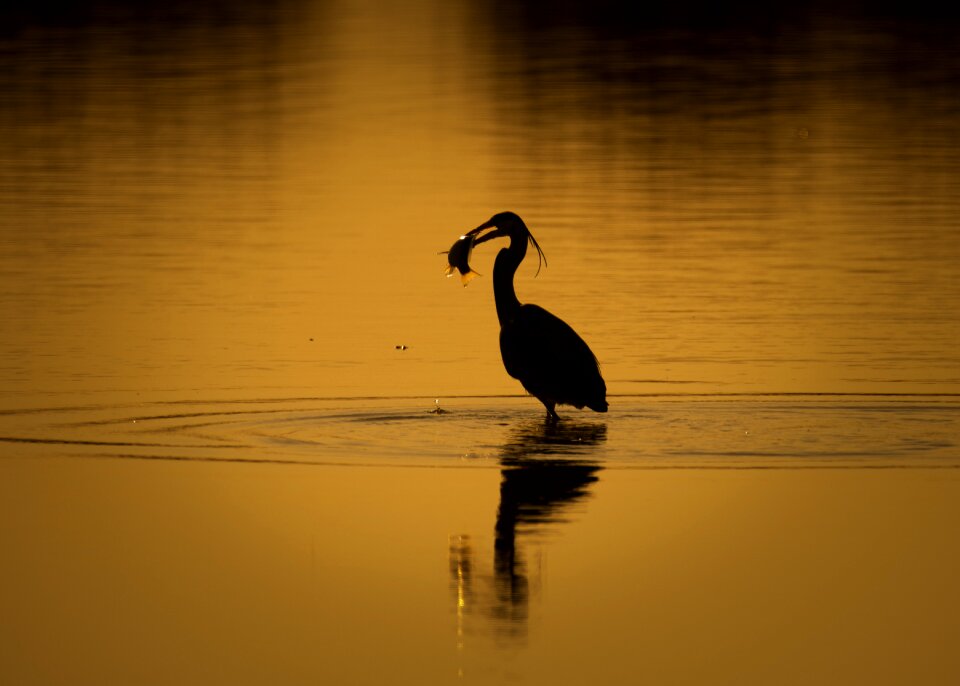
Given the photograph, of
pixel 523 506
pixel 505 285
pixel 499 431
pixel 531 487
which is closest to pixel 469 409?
pixel 499 431

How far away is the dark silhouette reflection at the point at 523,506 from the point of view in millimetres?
10141

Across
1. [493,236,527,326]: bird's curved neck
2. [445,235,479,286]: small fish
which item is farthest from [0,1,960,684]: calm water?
[445,235,479,286]: small fish

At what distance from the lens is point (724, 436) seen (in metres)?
13.9

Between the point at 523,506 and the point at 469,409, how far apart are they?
3216 millimetres

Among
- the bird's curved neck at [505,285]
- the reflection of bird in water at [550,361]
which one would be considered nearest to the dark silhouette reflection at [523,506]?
the reflection of bird in water at [550,361]

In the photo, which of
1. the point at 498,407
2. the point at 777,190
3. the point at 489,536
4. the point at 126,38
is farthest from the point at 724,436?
the point at 126,38

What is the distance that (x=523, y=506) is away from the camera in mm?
11922

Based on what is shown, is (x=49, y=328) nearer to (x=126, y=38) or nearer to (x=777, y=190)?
(x=777, y=190)

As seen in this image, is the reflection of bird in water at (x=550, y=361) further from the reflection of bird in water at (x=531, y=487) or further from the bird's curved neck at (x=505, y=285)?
the reflection of bird in water at (x=531, y=487)

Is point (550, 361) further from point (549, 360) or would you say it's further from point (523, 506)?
point (523, 506)

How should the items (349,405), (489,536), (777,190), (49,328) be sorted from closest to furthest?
(489,536), (349,405), (49,328), (777,190)

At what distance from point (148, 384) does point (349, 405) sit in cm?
160

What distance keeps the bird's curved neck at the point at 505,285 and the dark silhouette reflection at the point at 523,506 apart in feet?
4.71

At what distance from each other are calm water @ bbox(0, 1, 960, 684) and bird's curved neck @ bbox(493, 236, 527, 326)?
532mm
